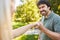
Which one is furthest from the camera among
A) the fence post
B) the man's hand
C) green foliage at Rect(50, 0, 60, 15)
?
green foliage at Rect(50, 0, 60, 15)

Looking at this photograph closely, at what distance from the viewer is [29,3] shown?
4.14ft

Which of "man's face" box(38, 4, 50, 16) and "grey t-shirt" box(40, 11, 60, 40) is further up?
"man's face" box(38, 4, 50, 16)

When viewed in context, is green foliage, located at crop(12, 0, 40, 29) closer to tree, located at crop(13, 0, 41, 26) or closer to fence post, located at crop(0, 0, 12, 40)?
tree, located at crop(13, 0, 41, 26)

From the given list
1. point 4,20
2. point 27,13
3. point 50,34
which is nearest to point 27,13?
point 27,13

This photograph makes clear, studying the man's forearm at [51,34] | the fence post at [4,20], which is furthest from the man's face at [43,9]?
the fence post at [4,20]

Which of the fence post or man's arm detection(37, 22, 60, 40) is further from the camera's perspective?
man's arm detection(37, 22, 60, 40)

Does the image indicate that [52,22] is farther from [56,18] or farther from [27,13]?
[27,13]

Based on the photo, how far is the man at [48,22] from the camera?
4.08 feet

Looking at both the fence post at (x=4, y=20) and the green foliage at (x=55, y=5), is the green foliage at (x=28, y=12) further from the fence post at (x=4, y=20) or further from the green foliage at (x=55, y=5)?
the fence post at (x=4, y=20)

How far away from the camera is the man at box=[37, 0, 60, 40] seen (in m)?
1.24

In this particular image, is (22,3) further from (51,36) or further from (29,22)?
(51,36)

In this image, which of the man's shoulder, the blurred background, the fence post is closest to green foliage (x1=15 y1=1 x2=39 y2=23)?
the blurred background

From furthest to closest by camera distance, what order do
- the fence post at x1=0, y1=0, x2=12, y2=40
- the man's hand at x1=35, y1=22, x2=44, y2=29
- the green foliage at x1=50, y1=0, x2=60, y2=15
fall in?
the green foliage at x1=50, y1=0, x2=60, y2=15, the man's hand at x1=35, y1=22, x2=44, y2=29, the fence post at x1=0, y1=0, x2=12, y2=40

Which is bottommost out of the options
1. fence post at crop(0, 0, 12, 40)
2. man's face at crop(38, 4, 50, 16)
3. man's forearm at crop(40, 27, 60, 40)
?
man's forearm at crop(40, 27, 60, 40)
